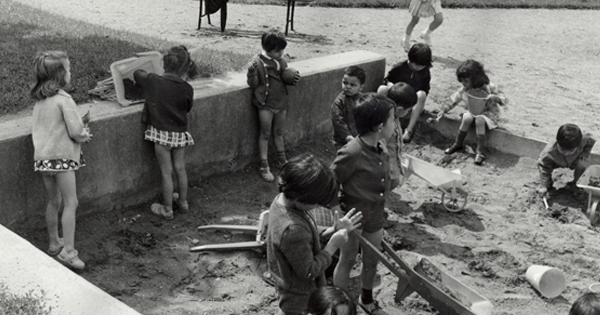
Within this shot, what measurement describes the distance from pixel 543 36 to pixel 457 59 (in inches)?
120

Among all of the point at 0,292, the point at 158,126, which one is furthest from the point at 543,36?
the point at 0,292

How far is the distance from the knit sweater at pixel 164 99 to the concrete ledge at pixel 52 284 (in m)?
2.08

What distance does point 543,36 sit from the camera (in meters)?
12.4

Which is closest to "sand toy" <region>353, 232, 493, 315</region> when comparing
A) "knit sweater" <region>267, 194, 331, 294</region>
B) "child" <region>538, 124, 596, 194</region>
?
"knit sweater" <region>267, 194, 331, 294</region>

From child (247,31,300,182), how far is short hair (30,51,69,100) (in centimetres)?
211

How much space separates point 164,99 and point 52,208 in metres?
1.23

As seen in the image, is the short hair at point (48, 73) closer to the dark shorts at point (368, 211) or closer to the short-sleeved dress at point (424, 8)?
the dark shorts at point (368, 211)

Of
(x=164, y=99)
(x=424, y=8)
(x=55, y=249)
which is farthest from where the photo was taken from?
(x=424, y=8)

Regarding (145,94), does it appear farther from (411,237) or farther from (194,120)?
(411,237)

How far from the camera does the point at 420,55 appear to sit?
24.2 ft

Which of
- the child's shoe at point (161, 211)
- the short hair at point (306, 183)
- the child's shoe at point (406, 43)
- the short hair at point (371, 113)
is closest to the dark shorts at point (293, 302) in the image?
the short hair at point (306, 183)

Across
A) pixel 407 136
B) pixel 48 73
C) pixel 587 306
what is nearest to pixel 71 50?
pixel 48 73

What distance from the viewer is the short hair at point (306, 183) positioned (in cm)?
347

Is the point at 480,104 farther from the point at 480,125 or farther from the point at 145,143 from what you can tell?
the point at 145,143
